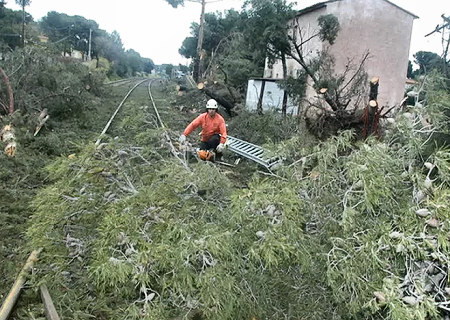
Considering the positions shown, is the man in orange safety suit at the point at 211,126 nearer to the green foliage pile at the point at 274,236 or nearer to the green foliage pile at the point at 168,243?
the green foliage pile at the point at 168,243

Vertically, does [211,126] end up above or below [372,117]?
below

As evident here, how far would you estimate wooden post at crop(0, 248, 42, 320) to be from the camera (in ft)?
10.6

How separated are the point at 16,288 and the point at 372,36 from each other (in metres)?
15.7

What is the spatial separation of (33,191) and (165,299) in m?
4.05

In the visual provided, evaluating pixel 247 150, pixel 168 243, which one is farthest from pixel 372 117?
pixel 168 243

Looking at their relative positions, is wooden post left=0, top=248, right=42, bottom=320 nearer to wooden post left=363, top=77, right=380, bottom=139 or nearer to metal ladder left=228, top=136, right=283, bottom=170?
metal ladder left=228, top=136, right=283, bottom=170

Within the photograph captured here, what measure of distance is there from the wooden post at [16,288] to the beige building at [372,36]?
1319 centimetres

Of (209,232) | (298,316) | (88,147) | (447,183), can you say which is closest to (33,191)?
(88,147)

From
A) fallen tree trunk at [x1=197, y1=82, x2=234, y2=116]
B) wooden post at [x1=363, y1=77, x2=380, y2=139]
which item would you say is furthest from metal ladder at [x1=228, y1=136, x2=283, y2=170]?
fallen tree trunk at [x1=197, y1=82, x2=234, y2=116]

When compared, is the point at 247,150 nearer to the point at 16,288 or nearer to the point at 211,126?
the point at 211,126

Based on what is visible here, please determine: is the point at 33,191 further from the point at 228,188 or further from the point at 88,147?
the point at 228,188

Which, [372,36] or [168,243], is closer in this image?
[168,243]

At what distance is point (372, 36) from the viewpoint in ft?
53.0

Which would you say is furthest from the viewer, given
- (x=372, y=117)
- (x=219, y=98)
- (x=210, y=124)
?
(x=219, y=98)
